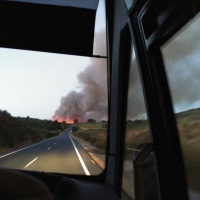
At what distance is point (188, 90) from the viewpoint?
2400mm

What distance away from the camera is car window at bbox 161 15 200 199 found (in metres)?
2.29

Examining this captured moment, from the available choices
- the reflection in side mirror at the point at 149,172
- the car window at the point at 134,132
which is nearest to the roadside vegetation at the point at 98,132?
the car window at the point at 134,132

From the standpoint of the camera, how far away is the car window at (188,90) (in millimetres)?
2295

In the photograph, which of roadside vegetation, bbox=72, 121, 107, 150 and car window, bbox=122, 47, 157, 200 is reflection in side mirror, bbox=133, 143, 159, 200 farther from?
roadside vegetation, bbox=72, 121, 107, 150

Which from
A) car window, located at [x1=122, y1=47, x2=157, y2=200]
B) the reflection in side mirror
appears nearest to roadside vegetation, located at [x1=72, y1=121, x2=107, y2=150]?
car window, located at [x1=122, y1=47, x2=157, y2=200]

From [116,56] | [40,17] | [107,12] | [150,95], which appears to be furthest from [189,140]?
[40,17]

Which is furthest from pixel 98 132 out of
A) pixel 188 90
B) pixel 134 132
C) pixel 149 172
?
pixel 188 90

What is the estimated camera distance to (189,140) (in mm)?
2484

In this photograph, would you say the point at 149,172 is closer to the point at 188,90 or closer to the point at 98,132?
the point at 188,90

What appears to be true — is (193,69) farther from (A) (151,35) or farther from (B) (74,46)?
(B) (74,46)

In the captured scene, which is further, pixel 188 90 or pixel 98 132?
pixel 98 132

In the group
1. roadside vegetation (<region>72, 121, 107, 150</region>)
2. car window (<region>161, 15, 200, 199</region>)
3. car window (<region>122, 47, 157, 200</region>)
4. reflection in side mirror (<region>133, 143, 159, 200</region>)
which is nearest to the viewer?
car window (<region>161, 15, 200, 199</region>)

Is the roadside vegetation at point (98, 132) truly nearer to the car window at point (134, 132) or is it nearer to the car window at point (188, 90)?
the car window at point (134, 132)

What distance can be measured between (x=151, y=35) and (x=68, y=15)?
69.5 inches
